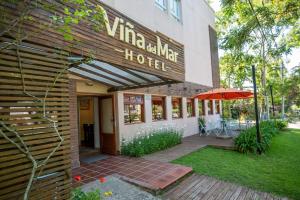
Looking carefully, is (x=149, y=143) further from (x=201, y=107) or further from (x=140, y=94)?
(x=201, y=107)

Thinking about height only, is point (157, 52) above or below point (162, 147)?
above

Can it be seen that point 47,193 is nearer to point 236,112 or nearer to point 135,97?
point 135,97

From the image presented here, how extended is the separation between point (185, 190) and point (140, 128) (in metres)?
4.29

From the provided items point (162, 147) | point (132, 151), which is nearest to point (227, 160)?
point (162, 147)

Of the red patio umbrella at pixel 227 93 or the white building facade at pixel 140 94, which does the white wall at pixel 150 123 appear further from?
the red patio umbrella at pixel 227 93

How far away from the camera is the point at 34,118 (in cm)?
297

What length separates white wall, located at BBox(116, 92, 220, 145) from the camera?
807 cm

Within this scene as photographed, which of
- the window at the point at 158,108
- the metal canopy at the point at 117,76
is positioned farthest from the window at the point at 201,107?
the metal canopy at the point at 117,76

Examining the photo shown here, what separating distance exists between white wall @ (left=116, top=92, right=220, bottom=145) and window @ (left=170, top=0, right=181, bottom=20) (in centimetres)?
433

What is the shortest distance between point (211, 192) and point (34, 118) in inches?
160

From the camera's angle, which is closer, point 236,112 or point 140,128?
point 140,128

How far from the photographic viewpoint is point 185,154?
7.88 meters

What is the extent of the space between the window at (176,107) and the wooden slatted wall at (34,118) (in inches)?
348

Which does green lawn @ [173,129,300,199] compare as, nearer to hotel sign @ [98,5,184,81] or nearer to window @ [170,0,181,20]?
hotel sign @ [98,5,184,81]
